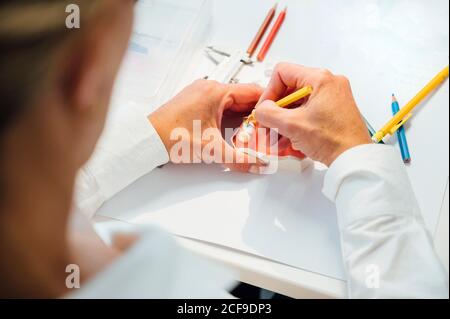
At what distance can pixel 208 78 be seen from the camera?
0.65 m

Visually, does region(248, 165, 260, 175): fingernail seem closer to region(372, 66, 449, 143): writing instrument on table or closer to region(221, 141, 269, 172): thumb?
region(221, 141, 269, 172): thumb

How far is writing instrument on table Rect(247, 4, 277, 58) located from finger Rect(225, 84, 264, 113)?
92mm

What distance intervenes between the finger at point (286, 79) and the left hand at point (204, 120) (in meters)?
0.03

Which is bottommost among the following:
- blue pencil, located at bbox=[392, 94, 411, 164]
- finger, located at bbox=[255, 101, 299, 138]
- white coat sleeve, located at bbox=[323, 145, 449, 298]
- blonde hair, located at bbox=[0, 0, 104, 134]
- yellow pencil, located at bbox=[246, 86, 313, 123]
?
white coat sleeve, located at bbox=[323, 145, 449, 298]

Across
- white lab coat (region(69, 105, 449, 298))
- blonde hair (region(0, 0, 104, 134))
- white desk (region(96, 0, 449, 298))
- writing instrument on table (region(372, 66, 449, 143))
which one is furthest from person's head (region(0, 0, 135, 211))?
writing instrument on table (region(372, 66, 449, 143))

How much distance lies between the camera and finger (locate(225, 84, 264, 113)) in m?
0.60

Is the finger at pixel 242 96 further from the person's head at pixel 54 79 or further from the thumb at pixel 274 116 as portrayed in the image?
the person's head at pixel 54 79

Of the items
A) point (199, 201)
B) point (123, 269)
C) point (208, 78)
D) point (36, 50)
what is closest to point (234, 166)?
point (199, 201)

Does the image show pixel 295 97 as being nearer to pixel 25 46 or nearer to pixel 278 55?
pixel 278 55

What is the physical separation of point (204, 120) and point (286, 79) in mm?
117

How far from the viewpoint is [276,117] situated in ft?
1.73

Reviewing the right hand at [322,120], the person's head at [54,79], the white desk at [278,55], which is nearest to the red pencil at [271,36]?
the white desk at [278,55]
